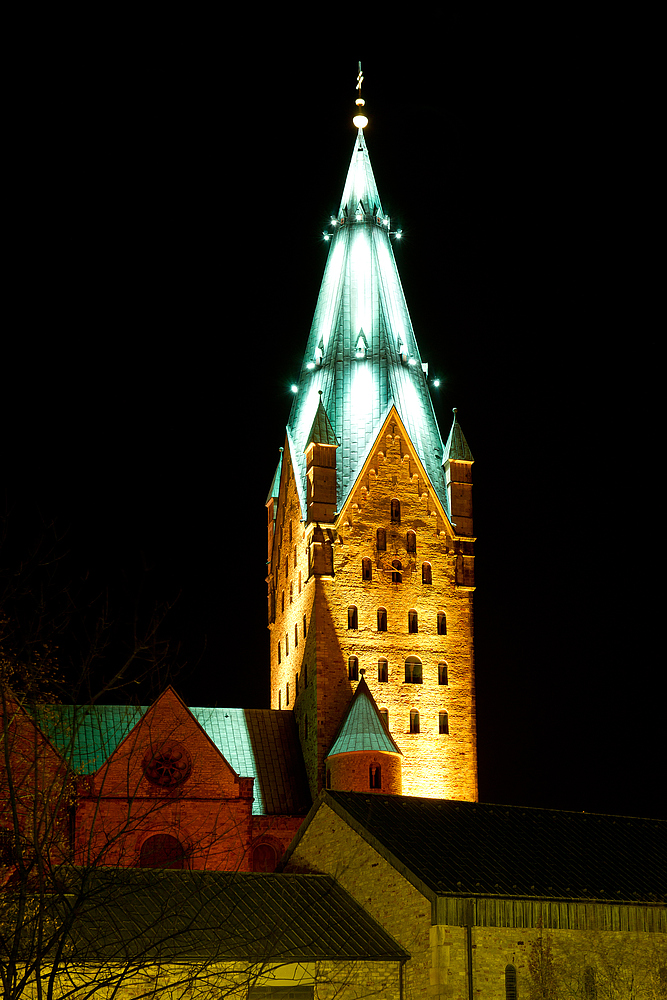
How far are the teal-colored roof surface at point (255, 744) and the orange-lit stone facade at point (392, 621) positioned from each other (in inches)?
32.7

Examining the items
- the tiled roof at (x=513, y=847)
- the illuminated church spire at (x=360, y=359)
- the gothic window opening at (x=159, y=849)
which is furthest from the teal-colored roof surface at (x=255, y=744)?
the tiled roof at (x=513, y=847)

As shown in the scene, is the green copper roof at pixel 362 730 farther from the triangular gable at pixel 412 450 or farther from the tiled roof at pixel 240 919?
the tiled roof at pixel 240 919

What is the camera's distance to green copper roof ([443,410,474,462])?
67.4 m

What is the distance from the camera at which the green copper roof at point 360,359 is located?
66125mm

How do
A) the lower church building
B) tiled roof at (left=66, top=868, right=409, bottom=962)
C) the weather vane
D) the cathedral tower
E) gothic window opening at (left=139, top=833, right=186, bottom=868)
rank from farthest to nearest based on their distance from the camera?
the weather vane, the cathedral tower, gothic window opening at (left=139, top=833, right=186, bottom=868), tiled roof at (left=66, top=868, right=409, bottom=962), the lower church building

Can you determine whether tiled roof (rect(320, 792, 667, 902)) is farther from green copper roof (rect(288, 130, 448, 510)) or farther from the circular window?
green copper roof (rect(288, 130, 448, 510))

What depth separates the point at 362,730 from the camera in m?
58.2

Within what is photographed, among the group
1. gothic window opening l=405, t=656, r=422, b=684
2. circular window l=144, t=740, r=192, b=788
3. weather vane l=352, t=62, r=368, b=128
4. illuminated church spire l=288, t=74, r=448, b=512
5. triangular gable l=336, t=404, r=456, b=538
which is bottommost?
A: circular window l=144, t=740, r=192, b=788

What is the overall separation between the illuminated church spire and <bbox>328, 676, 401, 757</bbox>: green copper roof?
959 cm

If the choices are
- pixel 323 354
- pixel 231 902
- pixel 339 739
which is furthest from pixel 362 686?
pixel 231 902

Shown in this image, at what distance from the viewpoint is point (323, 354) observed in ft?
226

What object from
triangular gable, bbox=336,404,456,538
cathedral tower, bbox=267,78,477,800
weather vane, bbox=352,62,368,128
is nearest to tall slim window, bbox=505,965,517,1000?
cathedral tower, bbox=267,78,477,800

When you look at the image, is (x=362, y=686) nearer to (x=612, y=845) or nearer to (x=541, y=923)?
(x=612, y=845)

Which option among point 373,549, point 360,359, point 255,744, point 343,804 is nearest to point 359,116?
point 360,359
